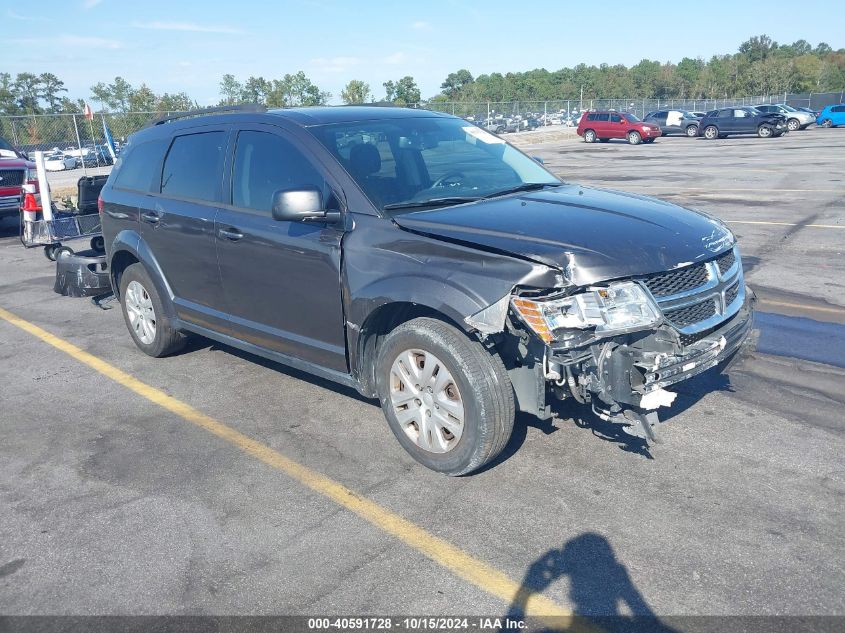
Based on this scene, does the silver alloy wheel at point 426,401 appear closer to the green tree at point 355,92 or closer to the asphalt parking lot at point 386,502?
the asphalt parking lot at point 386,502

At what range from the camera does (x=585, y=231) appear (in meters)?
3.92

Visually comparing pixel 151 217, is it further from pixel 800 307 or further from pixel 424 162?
pixel 800 307

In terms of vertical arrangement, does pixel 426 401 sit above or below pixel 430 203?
below

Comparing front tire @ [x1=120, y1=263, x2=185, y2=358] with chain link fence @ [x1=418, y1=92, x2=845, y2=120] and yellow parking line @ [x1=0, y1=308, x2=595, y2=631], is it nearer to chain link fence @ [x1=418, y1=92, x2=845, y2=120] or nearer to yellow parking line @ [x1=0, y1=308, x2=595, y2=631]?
yellow parking line @ [x1=0, y1=308, x2=595, y2=631]

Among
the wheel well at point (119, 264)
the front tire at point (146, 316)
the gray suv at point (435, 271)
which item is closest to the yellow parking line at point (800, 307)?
the gray suv at point (435, 271)

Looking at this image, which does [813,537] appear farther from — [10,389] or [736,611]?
[10,389]

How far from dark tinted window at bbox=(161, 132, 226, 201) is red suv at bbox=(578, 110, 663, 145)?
3675 cm

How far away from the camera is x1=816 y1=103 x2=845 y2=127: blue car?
150 ft

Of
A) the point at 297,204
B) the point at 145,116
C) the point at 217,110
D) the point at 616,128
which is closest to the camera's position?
the point at 297,204

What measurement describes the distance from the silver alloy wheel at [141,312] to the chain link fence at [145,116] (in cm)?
149

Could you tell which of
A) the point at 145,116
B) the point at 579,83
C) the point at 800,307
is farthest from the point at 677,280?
the point at 579,83

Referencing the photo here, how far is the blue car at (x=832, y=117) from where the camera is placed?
45781 mm

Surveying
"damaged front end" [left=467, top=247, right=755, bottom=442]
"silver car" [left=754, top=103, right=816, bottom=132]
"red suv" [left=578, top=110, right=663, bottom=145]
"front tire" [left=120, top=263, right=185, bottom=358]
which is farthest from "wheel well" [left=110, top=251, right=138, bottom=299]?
"silver car" [left=754, top=103, right=816, bottom=132]

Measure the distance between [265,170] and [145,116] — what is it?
27.1m
